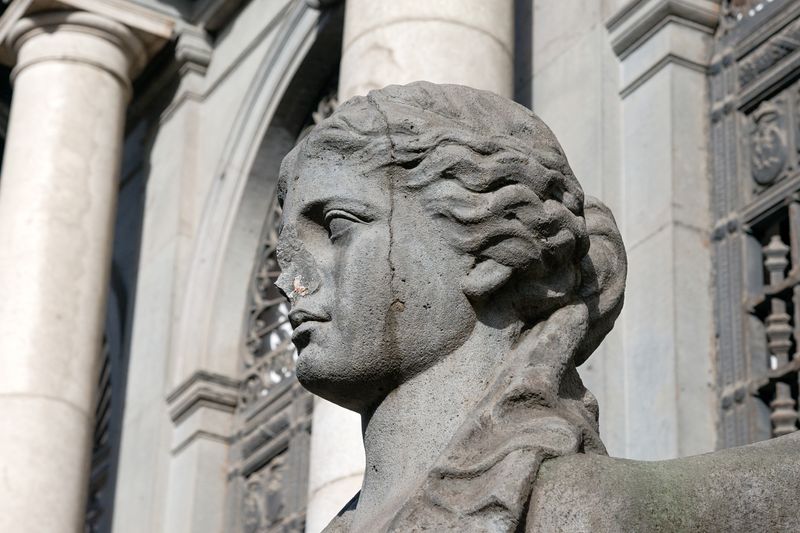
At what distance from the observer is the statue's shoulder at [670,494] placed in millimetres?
2885

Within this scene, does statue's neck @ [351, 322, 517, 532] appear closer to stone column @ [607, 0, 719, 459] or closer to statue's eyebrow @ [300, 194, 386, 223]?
statue's eyebrow @ [300, 194, 386, 223]

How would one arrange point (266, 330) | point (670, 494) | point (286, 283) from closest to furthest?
point (670, 494) → point (286, 283) → point (266, 330)

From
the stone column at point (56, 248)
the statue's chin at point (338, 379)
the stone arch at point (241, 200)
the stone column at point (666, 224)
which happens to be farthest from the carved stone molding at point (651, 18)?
the statue's chin at point (338, 379)

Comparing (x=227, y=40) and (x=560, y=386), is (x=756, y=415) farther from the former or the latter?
(x=227, y=40)

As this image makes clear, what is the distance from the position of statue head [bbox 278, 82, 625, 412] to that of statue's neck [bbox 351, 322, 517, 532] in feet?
0.07

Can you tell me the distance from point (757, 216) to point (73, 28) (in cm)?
580

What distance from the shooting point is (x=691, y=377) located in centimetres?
744

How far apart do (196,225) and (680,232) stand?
211 inches

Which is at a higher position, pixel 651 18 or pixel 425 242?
pixel 651 18

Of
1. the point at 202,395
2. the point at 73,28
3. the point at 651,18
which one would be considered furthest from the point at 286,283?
the point at 73,28

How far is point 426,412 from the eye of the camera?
3326 mm

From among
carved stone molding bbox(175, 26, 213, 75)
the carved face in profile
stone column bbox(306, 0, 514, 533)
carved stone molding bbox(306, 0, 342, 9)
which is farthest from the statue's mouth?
carved stone molding bbox(175, 26, 213, 75)

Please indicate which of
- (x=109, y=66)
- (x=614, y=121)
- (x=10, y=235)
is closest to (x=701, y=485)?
(x=614, y=121)

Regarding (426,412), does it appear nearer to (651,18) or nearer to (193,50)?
(651,18)
